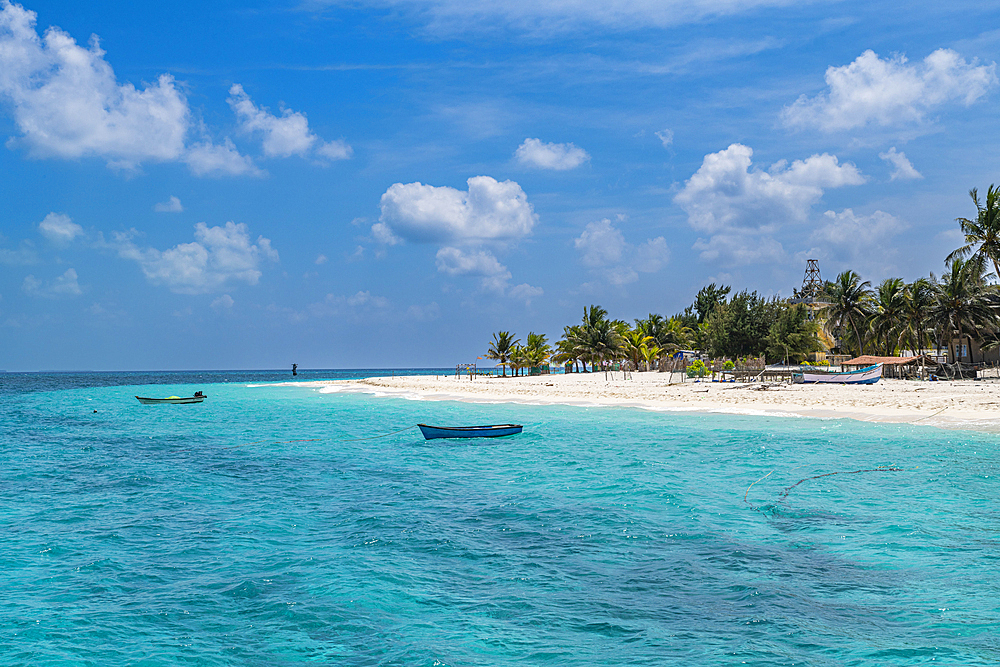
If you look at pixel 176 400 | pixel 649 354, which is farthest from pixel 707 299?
pixel 176 400

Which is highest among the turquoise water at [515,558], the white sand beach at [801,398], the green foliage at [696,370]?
the green foliage at [696,370]

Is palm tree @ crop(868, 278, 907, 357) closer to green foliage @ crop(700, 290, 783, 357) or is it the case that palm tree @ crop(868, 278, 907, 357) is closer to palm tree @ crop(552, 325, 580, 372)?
green foliage @ crop(700, 290, 783, 357)

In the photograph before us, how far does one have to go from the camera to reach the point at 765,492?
1335cm

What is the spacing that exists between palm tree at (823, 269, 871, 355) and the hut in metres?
4.33

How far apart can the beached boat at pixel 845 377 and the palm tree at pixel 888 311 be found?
38.5 ft

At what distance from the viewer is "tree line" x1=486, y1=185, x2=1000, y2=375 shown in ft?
130

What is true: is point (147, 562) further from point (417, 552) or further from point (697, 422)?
point (697, 422)

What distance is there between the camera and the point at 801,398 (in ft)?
99.7

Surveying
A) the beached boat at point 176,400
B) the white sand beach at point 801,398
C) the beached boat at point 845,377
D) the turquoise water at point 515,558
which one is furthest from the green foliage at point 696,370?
the beached boat at point 176,400

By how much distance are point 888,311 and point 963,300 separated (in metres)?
7.24

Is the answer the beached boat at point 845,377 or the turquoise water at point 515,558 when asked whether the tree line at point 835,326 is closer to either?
the beached boat at point 845,377

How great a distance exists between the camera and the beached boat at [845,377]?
3622 cm

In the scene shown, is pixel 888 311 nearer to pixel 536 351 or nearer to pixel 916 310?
pixel 916 310

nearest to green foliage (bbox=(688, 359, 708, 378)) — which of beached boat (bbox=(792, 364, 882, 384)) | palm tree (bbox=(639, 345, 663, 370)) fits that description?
beached boat (bbox=(792, 364, 882, 384))
